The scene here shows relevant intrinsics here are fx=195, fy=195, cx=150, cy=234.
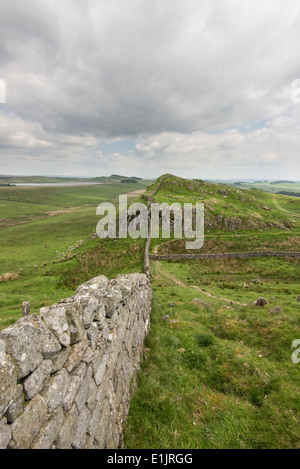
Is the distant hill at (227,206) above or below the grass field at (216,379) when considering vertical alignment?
above

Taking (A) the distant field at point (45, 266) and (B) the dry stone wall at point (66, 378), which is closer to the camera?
(B) the dry stone wall at point (66, 378)

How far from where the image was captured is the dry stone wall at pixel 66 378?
289 centimetres

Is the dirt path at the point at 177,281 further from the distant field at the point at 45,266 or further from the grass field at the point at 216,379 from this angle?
the distant field at the point at 45,266

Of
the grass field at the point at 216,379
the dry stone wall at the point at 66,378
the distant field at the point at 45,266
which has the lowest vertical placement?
the distant field at the point at 45,266

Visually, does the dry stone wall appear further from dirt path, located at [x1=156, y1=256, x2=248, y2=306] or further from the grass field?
dirt path, located at [x1=156, y1=256, x2=248, y2=306]

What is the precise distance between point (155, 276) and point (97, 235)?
22.6 metres

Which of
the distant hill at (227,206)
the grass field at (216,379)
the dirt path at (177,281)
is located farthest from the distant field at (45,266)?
the distant hill at (227,206)

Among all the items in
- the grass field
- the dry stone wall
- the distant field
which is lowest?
the distant field

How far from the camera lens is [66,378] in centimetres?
381

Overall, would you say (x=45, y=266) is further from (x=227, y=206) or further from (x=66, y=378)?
(x=227, y=206)

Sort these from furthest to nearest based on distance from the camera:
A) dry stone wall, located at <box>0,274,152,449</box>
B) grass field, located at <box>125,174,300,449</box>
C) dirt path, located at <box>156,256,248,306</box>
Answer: dirt path, located at <box>156,256,248,306</box>
grass field, located at <box>125,174,300,449</box>
dry stone wall, located at <box>0,274,152,449</box>

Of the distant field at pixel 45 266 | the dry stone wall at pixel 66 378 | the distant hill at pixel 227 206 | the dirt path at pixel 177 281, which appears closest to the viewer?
the dry stone wall at pixel 66 378

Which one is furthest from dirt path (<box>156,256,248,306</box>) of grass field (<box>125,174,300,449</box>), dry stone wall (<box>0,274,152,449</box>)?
dry stone wall (<box>0,274,152,449</box>)

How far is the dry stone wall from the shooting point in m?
2.89
